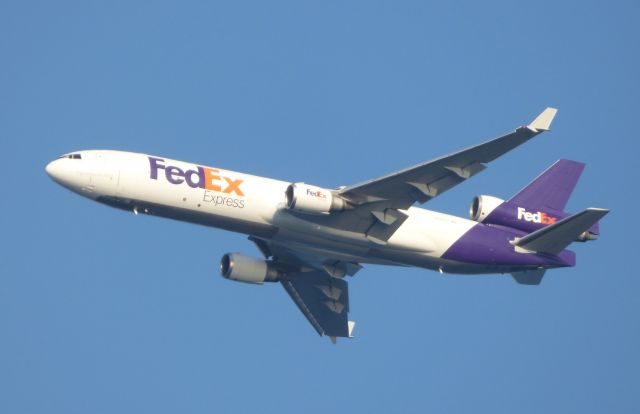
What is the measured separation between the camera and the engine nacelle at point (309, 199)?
5494 centimetres

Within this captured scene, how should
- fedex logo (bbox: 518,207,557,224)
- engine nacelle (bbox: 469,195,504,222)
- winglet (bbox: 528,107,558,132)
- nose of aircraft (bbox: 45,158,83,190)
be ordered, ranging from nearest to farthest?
winglet (bbox: 528,107,558,132) → nose of aircraft (bbox: 45,158,83,190) → engine nacelle (bbox: 469,195,504,222) → fedex logo (bbox: 518,207,557,224)

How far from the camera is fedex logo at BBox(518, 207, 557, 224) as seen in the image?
61531 mm

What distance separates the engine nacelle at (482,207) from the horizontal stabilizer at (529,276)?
4085 mm

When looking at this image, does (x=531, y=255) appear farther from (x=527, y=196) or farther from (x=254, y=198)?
(x=254, y=198)

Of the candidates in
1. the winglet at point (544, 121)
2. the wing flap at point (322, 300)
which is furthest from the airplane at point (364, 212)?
the wing flap at point (322, 300)

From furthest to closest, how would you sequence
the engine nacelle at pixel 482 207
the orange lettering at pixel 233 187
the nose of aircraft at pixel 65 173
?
the engine nacelle at pixel 482 207 → the orange lettering at pixel 233 187 → the nose of aircraft at pixel 65 173

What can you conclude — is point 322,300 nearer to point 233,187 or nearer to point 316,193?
point 316,193

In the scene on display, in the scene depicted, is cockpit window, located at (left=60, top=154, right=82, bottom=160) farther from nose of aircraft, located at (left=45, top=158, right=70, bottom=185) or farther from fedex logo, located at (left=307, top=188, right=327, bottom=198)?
fedex logo, located at (left=307, top=188, right=327, bottom=198)

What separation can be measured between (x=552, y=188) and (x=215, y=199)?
19.6m

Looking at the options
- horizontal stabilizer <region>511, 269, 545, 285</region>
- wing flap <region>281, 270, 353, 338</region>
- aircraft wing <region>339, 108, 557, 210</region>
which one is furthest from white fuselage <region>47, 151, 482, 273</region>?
wing flap <region>281, 270, 353, 338</region>

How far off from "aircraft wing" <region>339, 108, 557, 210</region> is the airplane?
5 centimetres

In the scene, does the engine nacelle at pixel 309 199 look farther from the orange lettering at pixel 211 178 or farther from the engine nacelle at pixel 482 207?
the engine nacelle at pixel 482 207

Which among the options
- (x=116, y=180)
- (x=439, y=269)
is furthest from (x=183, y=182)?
(x=439, y=269)

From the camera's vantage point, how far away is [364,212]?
57031 mm
